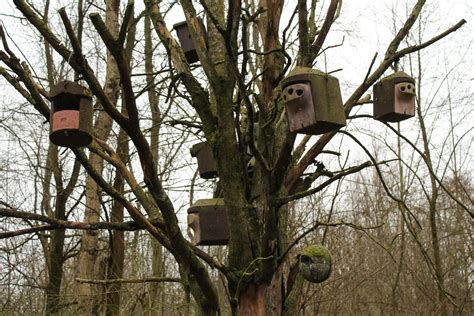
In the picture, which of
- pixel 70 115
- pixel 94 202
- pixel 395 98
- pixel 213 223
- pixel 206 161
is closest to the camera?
pixel 70 115

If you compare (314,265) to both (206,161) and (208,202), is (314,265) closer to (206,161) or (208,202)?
(208,202)

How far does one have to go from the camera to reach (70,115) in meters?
2.53

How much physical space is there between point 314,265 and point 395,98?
38.7 inches

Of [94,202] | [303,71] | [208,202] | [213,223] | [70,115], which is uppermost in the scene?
[94,202]

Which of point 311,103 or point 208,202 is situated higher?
point 311,103

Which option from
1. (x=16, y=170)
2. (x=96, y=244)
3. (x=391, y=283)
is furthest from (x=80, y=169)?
(x=391, y=283)

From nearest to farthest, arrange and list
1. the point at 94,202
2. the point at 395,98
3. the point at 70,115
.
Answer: the point at 70,115, the point at 395,98, the point at 94,202

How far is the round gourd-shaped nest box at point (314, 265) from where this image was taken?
10.1 feet

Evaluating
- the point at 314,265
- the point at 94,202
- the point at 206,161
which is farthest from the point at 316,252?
the point at 94,202

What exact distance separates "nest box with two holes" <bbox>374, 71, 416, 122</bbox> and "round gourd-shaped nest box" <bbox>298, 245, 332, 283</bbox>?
0.81 metres

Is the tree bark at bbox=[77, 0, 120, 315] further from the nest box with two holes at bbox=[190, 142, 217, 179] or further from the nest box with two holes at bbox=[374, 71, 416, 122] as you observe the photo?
the nest box with two holes at bbox=[374, 71, 416, 122]

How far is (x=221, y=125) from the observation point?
2.81 meters

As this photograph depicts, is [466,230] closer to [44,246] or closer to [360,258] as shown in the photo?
[360,258]

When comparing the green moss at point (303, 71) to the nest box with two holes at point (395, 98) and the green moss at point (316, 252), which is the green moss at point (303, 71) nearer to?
the nest box with two holes at point (395, 98)
